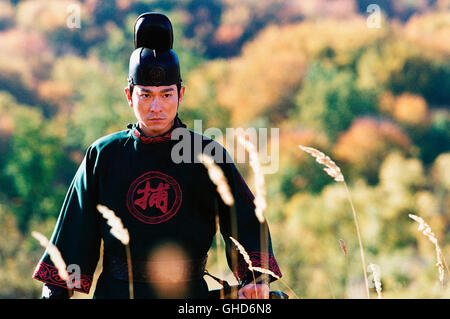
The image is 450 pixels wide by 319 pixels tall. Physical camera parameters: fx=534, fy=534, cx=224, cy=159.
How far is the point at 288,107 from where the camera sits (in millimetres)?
53812

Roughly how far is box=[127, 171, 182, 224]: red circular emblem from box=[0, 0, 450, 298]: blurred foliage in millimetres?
22174

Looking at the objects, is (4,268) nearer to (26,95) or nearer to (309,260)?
(309,260)

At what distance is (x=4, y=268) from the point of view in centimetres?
2750

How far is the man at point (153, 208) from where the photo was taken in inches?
107

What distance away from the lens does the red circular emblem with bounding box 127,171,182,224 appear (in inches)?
108

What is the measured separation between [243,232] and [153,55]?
41.8 inches

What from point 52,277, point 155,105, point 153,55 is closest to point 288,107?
point 153,55

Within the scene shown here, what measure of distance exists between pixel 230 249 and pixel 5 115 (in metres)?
46.8

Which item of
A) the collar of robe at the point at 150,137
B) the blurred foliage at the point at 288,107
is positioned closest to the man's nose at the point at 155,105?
the collar of robe at the point at 150,137

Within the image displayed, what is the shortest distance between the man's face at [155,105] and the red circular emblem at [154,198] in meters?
0.26

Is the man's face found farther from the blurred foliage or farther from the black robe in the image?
the blurred foliage

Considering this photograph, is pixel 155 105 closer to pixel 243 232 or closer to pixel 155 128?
pixel 155 128

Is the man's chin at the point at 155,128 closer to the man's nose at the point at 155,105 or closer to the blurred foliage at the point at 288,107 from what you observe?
the man's nose at the point at 155,105
